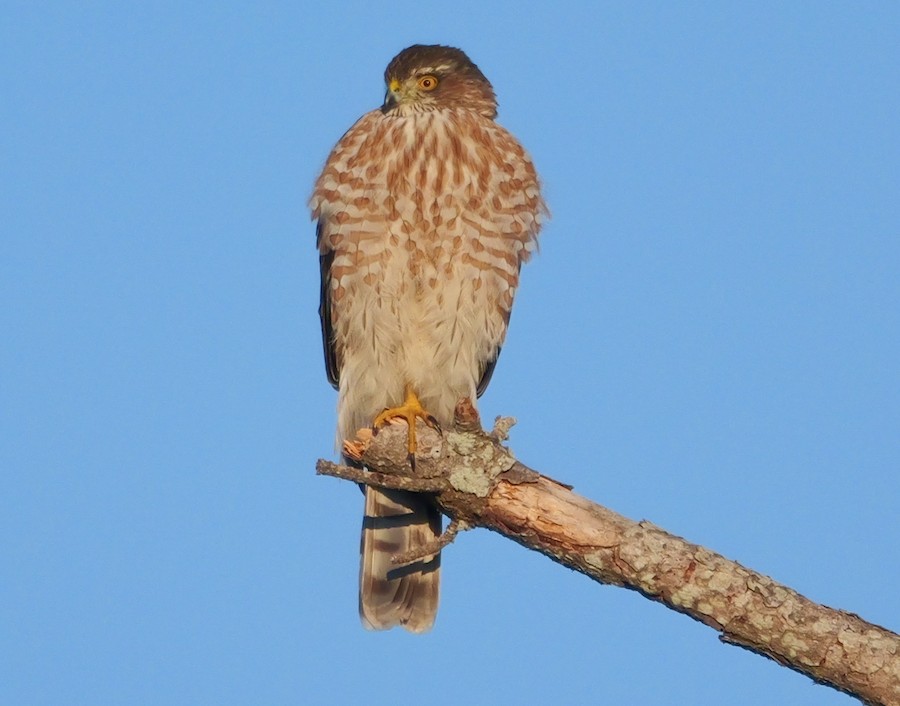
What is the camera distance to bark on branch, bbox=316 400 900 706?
3939 mm

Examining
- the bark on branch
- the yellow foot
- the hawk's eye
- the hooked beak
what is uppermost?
the hawk's eye

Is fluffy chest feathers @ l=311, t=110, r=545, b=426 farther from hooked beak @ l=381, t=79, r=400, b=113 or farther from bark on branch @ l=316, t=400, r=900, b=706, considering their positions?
bark on branch @ l=316, t=400, r=900, b=706

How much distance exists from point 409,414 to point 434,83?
1767mm

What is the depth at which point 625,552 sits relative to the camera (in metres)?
4.24

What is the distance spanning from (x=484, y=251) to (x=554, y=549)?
164cm

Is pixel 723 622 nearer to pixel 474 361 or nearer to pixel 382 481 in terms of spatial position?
pixel 382 481

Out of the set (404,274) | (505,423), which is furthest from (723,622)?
(404,274)

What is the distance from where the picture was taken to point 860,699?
156 inches

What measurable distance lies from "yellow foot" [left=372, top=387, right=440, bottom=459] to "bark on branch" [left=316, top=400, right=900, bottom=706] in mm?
264

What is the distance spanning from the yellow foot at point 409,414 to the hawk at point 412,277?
0.01m

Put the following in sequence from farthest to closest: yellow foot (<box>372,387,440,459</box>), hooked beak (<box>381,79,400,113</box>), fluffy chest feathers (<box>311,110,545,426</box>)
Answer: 1. hooked beak (<box>381,79,400,113</box>)
2. fluffy chest feathers (<box>311,110,545,426</box>)
3. yellow foot (<box>372,387,440,459</box>)

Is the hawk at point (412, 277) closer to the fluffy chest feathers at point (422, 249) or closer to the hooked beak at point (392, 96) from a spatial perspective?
the fluffy chest feathers at point (422, 249)

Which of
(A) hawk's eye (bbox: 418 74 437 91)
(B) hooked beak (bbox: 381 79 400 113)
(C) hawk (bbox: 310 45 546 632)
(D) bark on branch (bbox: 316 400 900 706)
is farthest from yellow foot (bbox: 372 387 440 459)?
(A) hawk's eye (bbox: 418 74 437 91)

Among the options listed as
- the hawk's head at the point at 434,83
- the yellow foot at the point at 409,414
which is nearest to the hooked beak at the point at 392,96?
the hawk's head at the point at 434,83
